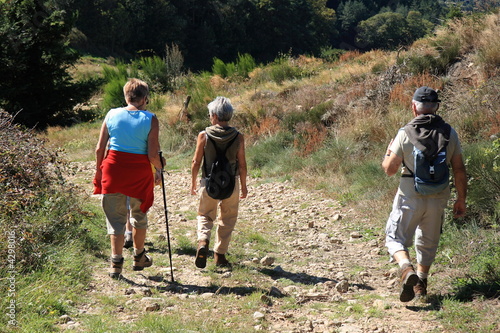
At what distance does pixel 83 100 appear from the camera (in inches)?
723

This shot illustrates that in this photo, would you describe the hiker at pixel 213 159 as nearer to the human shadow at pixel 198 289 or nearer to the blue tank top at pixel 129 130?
the human shadow at pixel 198 289

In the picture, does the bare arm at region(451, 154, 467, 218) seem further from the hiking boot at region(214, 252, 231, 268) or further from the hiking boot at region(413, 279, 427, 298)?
the hiking boot at region(214, 252, 231, 268)

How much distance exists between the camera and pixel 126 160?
183 inches

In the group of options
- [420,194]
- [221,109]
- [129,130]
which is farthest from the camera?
[221,109]

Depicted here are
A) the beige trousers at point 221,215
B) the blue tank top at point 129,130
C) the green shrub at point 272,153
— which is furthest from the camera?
the green shrub at point 272,153

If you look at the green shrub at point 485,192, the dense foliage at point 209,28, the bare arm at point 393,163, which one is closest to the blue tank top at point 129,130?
the bare arm at point 393,163

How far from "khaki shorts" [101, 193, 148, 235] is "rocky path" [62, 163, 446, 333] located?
1.63 feet

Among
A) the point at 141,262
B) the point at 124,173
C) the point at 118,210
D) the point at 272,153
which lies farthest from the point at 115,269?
the point at 272,153

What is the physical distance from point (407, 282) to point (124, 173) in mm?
2465

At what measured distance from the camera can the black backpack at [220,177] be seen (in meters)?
5.08

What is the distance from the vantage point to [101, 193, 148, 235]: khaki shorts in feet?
15.5

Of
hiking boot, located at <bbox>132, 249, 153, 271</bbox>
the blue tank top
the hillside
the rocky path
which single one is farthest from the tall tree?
the blue tank top

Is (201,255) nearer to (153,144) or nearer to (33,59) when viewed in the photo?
(153,144)

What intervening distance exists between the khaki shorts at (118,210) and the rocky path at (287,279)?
0.50 m
